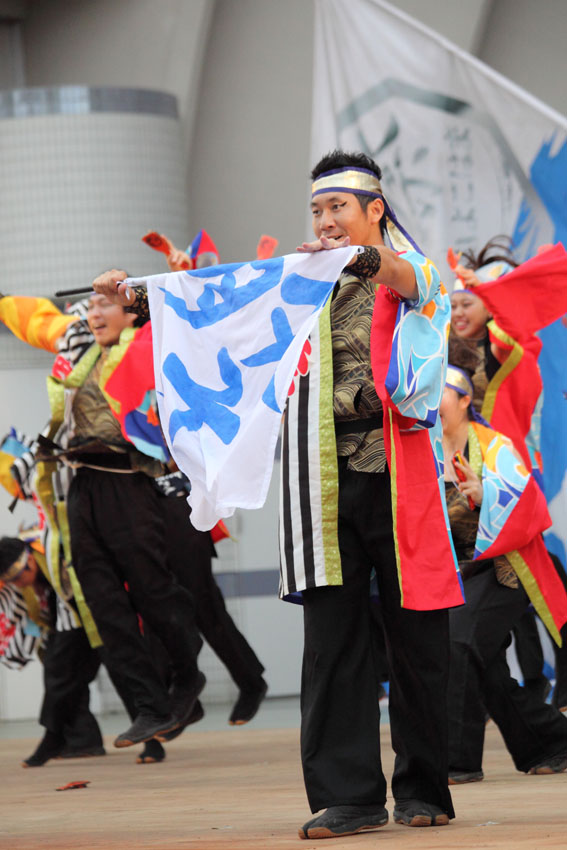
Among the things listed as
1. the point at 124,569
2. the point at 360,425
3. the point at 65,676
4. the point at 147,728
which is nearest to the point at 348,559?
the point at 360,425

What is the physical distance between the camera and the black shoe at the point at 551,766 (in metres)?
4.17

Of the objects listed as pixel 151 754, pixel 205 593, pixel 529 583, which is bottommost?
pixel 151 754

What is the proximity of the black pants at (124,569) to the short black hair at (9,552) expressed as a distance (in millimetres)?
751

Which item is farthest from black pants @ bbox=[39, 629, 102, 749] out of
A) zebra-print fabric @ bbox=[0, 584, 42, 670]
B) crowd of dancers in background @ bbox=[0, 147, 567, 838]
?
zebra-print fabric @ bbox=[0, 584, 42, 670]

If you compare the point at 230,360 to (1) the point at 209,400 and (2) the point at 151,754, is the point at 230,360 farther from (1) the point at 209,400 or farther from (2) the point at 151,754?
(2) the point at 151,754

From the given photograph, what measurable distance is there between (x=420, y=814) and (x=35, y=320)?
310 cm

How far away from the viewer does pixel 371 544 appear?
308 centimetres

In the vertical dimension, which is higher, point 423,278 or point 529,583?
point 423,278

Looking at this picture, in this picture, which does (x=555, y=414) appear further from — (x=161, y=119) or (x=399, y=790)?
(x=161, y=119)

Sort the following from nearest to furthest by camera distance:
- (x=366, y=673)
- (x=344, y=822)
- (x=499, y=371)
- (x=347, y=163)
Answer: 1. (x=344, y=822)
2. (x=366, y=673)
3. (x=347, y=163)
4. (x=499, y=371)

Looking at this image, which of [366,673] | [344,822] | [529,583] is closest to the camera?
[344,822]

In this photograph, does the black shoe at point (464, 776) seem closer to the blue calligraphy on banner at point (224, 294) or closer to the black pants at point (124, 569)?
the black pants at point (124, 569)

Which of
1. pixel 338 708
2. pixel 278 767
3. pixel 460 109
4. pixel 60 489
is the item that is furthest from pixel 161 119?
pixel 338 708

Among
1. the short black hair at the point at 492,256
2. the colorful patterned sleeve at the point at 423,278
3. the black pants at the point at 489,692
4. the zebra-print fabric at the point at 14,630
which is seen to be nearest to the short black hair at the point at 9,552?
the zebra-print fabric at the point at 14,630
